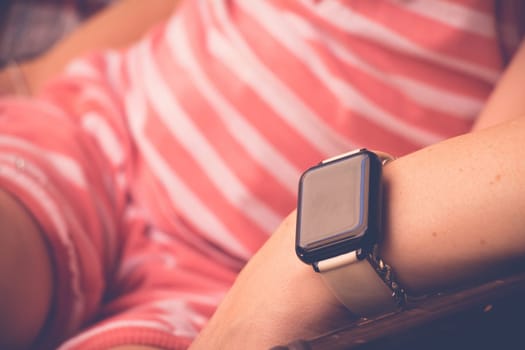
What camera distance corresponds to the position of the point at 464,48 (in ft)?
2.24

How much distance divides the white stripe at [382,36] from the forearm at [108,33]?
531mm

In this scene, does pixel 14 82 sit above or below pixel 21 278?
above

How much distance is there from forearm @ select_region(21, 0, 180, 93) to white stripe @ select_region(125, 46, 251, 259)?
38 centimetres

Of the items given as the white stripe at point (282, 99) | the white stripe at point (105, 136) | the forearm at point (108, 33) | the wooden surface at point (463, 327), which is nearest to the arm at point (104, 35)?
the forearm at point (108, 33)

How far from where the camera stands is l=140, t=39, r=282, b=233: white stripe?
683 millimetres

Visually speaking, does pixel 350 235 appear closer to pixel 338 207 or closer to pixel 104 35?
pixel 338 207

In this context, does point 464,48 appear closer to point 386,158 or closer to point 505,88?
point 505,88

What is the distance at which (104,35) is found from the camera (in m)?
1.11

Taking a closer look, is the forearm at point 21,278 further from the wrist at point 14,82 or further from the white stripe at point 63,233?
the wrist at point 14,82

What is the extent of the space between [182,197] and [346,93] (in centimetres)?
22

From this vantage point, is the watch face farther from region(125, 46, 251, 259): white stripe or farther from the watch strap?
region(125, 46, 251, 259): white stripe

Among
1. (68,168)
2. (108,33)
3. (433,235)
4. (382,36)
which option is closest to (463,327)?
(433,235)

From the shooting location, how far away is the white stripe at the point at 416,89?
2.24ft

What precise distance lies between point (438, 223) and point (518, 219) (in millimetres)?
46
